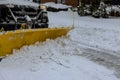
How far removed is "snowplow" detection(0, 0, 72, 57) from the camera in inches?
287

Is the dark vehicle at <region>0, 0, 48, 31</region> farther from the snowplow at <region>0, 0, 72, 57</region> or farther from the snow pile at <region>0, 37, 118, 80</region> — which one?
the snow pile at <region>0, 37, 118, 80</region>

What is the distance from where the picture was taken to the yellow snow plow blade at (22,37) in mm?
7112

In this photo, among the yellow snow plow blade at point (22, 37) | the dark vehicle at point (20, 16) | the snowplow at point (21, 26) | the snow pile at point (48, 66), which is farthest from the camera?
the dark vehicle at point (20, 16)

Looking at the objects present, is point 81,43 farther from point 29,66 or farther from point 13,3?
point 29,66

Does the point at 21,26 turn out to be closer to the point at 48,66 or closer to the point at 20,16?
the point at 20,16

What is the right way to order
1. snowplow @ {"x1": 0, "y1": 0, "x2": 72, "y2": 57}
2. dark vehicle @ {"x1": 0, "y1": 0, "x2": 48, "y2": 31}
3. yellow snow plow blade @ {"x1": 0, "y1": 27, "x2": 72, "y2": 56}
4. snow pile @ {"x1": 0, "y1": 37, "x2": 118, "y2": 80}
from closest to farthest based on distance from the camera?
1. snow pile @ {"x1": 0, "y1": 37, "x2": 118, "y2": 80}
2. yellow snow plow blade @ {"x1": 0, "y1": 27, "x2": 72, "y2": 56}
3. snowplow @ {"x1": 0, "y1": 0, "x2": 72, "y2": 57}
4. dark vehicle @ {"x1": 0, "y1": 0, "x2": 48, "y2": 31}

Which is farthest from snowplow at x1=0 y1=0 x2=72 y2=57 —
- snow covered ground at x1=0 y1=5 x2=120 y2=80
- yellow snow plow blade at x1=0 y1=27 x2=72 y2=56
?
snow covered ground at x1=0 y1=5 x2=120 y2=80

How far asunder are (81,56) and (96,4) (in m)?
13.8

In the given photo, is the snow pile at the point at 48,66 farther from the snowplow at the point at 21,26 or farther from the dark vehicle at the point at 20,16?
the dark vehicle at the point at 20,16

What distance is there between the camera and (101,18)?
68.3 feet

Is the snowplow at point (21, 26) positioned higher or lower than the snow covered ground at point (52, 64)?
higher

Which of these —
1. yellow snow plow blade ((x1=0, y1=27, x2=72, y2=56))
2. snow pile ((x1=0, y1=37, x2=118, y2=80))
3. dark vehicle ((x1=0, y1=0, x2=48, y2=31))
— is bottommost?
snow pile ((x1=0, y1=37, x2=118, y2=80))

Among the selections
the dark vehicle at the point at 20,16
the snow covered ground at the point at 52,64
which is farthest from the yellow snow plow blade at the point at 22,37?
the dark vehicle at the point at 20,16

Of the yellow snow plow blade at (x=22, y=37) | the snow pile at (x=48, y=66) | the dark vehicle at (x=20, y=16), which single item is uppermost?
the dark vehicle at (x=20, y=16)
